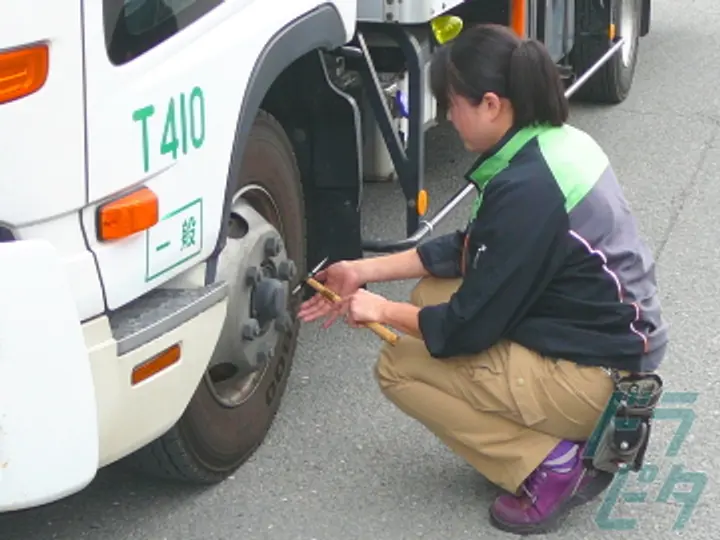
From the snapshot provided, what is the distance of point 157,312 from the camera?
295 centimetres

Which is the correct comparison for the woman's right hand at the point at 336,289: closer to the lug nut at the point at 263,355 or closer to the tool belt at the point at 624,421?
the lug nut at the point at 263,355

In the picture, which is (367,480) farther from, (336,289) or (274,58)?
(274,58)

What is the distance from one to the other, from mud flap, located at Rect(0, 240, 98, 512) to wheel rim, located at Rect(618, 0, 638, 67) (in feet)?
18.7

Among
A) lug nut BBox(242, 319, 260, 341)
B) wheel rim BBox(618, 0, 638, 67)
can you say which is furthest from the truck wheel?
wheel rim BBox(618, 0, 638, 67)

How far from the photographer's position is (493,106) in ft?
10.9

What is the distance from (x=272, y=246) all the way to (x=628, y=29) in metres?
4.88

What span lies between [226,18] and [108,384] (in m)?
0.93

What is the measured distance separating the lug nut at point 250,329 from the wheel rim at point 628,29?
4786 millimetres

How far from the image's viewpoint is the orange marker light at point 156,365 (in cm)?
289

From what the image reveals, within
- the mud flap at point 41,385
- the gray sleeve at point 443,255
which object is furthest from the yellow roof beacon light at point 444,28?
the mud flap at point 41,385

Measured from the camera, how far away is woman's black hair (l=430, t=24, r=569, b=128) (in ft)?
10.7

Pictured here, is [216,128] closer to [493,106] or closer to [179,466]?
[493,106]

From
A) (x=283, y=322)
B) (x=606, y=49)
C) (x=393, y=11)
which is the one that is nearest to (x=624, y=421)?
(x=283, y=322)

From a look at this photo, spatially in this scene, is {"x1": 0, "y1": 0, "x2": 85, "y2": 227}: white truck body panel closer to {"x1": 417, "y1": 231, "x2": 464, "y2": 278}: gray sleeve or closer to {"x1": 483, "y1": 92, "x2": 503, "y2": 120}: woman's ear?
{"x1": 483, "y1": 92, "x2": 503, "y2": 120}: woman's ear
